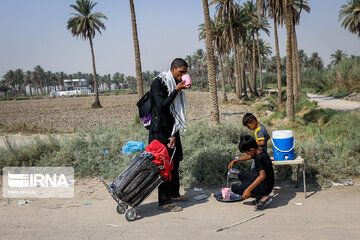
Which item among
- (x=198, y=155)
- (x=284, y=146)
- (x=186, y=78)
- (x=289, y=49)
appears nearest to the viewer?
(x=186, y=78)

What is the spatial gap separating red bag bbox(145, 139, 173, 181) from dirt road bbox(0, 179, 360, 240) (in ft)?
1.87

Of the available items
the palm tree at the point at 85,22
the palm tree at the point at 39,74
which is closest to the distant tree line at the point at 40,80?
the palm tree at the point at 39,74

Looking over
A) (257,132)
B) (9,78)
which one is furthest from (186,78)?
(9,78)

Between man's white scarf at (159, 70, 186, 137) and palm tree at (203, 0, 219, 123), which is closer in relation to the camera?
man's white scarf at (159, 70, 186, 137)

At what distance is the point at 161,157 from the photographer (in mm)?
4051

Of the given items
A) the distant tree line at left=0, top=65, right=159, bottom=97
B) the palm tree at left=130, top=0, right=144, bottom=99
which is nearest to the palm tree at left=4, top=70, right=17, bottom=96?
the distant tree line at left=0, top=65, right=159, bottom=97

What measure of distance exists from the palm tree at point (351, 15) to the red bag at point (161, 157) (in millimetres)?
43025

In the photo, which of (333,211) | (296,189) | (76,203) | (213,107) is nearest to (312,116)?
(213,107)

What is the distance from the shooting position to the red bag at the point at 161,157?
404 cm

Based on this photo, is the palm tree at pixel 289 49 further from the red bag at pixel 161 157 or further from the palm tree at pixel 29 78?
the palm tree at pixel 29 78

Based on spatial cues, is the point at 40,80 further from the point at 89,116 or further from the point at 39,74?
the point at 89,116

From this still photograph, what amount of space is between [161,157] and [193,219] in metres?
0.89

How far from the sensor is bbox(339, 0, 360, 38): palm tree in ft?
127

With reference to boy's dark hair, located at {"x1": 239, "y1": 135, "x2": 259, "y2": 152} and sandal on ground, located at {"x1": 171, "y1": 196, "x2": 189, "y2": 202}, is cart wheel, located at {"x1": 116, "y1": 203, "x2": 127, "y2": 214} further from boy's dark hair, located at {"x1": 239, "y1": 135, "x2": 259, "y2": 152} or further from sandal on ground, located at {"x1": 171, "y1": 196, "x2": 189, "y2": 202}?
boy's dark hair, located at {"x1": 239, "y1": 135, "x2": 259, "y2": 152}
